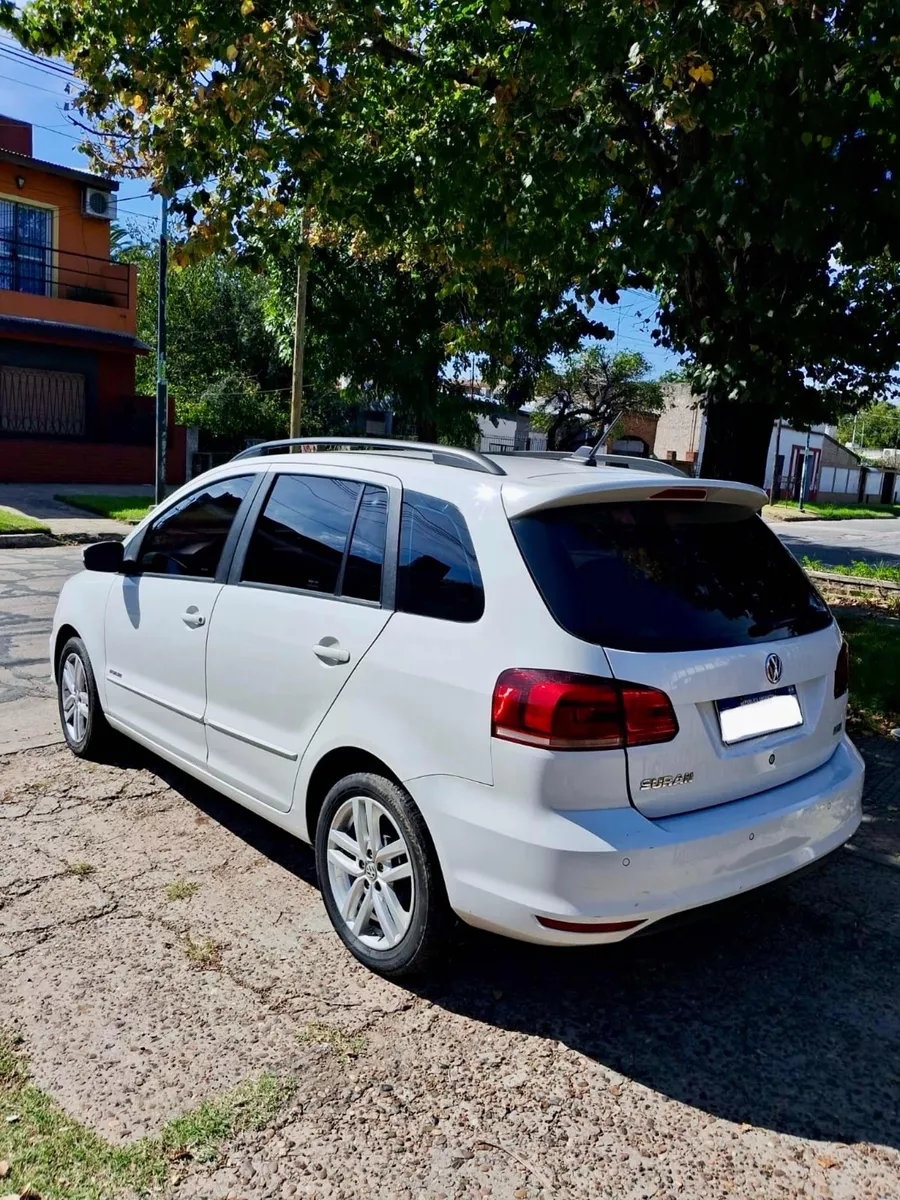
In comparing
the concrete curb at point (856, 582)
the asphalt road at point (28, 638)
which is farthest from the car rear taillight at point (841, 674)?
the concrete curb at point (856, 582)

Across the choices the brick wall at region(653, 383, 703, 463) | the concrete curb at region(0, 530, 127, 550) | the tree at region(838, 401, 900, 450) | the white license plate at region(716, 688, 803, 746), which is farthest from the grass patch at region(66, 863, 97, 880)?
the tree at region(838, 401, 900, 450)

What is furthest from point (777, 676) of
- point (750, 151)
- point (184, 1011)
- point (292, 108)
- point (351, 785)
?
point (292, 108)

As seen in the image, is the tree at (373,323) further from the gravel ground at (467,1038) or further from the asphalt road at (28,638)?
the gravel ground at (467,1038)

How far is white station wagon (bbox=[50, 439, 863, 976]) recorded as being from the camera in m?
2.78

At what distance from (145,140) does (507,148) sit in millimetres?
2945

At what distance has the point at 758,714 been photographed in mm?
3119

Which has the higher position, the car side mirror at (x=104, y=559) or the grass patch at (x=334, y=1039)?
the car side mirror at (x=104, y=559)

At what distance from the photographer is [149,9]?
22.1ft

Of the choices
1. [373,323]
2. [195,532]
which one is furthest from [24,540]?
[195,532]

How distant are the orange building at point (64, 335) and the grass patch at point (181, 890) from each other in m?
21.2

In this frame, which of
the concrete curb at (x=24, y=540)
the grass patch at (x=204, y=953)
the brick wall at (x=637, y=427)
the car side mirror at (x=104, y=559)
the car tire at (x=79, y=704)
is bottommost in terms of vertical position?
the concrete curb at (x=24, y=540)

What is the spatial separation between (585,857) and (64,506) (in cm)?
1906

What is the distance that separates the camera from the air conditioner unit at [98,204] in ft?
81.0

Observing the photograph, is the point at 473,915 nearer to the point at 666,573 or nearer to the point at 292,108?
the point at 666,573
